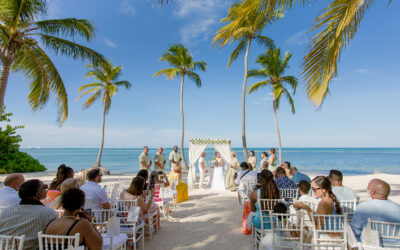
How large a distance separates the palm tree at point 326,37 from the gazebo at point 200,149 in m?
6.66

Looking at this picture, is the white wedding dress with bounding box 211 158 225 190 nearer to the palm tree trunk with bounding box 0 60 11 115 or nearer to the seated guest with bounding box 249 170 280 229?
the seated guest with bounding box 249 170 280 229

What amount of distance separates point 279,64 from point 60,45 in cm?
1223

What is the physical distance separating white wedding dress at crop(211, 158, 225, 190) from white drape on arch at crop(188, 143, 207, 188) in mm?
1079

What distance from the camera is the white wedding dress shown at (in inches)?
398

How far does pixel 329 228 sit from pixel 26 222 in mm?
3270

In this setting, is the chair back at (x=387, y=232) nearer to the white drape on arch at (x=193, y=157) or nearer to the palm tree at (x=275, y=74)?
the white drape on arch at (x=193, y=157)

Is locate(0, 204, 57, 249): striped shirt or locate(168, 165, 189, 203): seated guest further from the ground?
locate(0, 204, 57, 249): striped shirt

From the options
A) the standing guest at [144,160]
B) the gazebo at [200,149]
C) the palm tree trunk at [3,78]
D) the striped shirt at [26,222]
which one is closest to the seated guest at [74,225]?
the striped shirt at [26,222]

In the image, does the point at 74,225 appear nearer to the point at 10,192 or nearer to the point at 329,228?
the point at 10,192

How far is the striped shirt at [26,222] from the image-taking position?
2203 mm

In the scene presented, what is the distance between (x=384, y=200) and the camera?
2539 millimetres

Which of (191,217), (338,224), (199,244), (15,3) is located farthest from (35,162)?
(338,224)

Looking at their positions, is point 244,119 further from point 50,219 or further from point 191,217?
point 50,219

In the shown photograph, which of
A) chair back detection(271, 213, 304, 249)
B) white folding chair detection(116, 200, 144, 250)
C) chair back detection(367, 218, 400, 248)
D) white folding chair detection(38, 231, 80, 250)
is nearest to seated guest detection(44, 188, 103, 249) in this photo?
white folding chair detection(38, 231, 80, 250)
